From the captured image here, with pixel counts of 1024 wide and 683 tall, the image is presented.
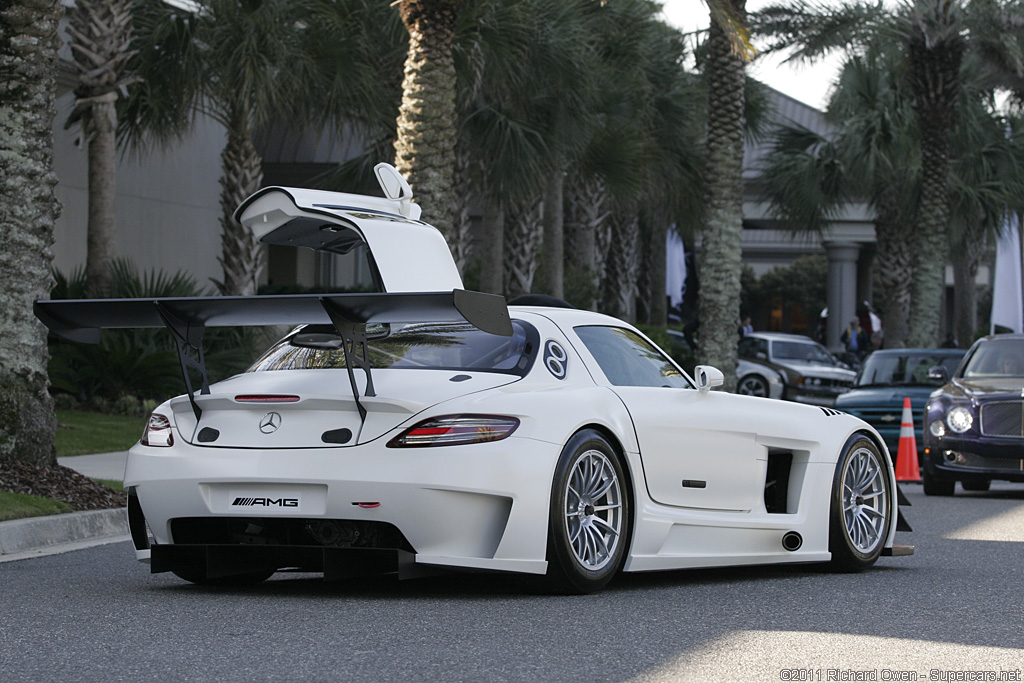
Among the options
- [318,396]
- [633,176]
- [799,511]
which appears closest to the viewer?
[318,396]

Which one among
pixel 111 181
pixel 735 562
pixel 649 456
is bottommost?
pixel 735 562

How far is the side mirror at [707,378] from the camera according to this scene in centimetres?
736

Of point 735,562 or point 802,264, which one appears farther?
point 802,264

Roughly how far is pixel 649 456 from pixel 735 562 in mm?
844

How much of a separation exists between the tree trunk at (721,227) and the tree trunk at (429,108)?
21.0 ft

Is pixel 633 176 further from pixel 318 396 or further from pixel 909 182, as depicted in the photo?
pixel 318 396

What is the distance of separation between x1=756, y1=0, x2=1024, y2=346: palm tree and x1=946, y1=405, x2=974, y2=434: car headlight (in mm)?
13705

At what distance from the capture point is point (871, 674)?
478 cm

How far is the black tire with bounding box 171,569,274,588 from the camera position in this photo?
22.0 ft

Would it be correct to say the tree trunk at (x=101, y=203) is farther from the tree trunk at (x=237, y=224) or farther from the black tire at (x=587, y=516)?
the black tire at (x=587, y=516)

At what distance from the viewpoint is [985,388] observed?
13469 millimetres

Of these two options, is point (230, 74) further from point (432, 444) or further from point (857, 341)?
point (857, 341)

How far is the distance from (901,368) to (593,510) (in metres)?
12.9

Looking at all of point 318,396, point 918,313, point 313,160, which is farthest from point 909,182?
point 318,396
